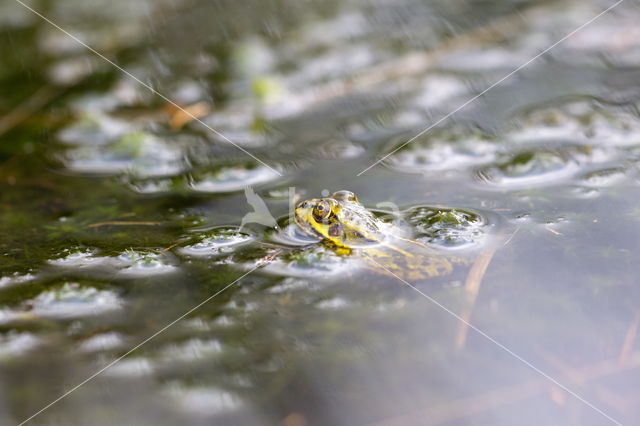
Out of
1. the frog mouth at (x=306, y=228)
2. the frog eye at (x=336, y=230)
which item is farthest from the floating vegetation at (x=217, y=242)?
the frog eye at (x=336, y=230)

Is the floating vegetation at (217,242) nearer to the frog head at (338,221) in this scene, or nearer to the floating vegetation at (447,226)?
the frog head at (338,221)

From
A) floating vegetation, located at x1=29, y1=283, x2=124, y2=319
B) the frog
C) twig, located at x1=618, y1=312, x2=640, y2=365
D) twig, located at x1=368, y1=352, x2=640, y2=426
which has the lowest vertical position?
twig, located at x1=368, y1=352, x2=640, y2=426

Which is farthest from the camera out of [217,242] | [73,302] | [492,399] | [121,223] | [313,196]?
[313,196]

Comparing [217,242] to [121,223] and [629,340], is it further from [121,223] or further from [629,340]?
[629,340]

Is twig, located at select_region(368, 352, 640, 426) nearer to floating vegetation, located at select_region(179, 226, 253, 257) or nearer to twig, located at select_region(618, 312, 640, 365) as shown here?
twig, located at select_region(618, 312, 640, 365)

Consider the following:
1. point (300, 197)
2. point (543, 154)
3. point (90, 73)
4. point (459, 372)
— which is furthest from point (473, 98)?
point (90, 73)

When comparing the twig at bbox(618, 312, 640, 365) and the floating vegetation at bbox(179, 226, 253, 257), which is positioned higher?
the floating vegetation at bbox(179, 226, 253, 257)

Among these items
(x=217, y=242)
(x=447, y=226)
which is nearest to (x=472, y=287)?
(x=447, y=226)

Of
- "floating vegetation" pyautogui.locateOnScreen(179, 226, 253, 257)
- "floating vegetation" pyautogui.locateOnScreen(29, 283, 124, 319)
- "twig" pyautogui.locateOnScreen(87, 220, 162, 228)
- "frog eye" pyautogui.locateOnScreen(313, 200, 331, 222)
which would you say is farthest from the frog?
"floating vegetation" pyautogui.locateOnScreen(29, 283, 124, 319)
